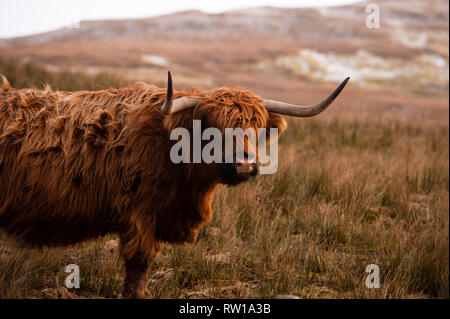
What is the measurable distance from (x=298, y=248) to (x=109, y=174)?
2.09 m

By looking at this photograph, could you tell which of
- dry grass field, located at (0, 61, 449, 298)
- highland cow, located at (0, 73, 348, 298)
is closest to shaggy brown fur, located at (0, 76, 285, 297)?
highland cow, located at (0, 73, 348, 298)

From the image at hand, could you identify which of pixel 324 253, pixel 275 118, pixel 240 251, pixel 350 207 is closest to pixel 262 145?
pixel 275 118

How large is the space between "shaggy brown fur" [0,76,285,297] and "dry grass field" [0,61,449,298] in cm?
43

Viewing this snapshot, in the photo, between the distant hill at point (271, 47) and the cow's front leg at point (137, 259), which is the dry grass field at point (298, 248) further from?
the distant hill at point (271, 47)

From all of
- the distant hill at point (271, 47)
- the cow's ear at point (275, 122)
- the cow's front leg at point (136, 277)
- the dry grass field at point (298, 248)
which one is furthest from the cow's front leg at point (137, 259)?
the distant hill at point (271, 47)

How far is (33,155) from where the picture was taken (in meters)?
2.95

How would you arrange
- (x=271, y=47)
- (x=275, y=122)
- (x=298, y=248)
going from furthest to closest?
1. (x=271, y=47)
2. (x=298, y=248)
3. (x=275, y=122)

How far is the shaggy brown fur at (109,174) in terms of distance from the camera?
9.52 feet

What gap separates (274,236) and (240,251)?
56cm

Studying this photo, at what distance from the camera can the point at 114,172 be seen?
295 cm

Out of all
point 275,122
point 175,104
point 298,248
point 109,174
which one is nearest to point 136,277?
point 109,174

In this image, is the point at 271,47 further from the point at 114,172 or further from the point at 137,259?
the point at 137,259

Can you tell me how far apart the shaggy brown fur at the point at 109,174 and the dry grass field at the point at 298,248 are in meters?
0.43

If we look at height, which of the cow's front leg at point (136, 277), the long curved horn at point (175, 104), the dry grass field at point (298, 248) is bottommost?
the dry grass field at point (298, 248)
